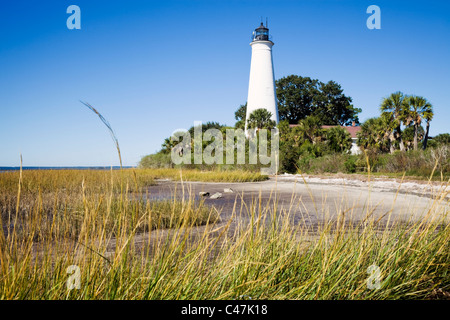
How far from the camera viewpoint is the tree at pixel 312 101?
1976 inches

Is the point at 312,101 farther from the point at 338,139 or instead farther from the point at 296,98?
the point at 338,139

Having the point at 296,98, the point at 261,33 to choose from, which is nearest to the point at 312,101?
the point at 296,98

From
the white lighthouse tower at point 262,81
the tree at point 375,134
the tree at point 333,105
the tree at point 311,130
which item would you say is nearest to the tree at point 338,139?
the tree at point 311,130

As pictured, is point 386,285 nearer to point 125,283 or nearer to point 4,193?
point 125,283

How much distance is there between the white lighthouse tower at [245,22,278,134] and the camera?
116 feet

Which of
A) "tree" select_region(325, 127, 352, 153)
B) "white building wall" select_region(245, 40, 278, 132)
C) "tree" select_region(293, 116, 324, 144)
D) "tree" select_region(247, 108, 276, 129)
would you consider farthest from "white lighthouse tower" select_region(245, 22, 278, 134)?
"tree" select_region(325, 127, 352, 153)

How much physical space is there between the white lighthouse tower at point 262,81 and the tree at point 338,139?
6.40 m

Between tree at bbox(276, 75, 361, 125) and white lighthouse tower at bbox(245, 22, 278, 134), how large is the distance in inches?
589

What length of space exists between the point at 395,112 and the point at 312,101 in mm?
20677

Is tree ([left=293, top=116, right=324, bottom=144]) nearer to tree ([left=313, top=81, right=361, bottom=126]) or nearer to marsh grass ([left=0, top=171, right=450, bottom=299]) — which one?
tree ([left=313, top=81, right=361, bottom=126])

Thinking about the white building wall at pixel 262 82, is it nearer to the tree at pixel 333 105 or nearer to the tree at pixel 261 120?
the tree at pixel 261 120
